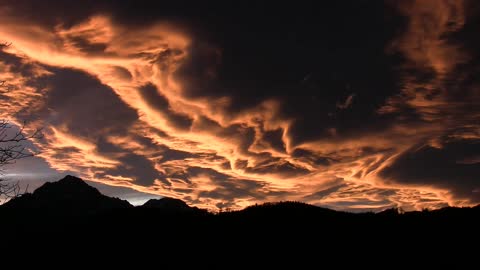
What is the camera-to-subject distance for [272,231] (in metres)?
22.7

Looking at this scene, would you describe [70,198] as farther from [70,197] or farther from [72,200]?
[72,200]

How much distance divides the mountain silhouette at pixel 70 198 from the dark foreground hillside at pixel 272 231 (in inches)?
3418

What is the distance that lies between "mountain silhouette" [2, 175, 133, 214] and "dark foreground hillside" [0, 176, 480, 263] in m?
86.8

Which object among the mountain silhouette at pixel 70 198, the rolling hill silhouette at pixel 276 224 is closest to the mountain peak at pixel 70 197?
the mountain silhouette at pixel 70 198

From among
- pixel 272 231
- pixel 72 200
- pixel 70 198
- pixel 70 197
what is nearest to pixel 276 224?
pixel 272 231

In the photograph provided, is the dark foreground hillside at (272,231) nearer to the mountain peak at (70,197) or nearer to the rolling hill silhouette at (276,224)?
the rolling hill silhouette at (276,224)

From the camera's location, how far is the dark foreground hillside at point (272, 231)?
2016cm

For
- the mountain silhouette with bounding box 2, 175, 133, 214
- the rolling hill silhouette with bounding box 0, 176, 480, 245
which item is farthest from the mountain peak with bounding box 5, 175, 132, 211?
the rolling hill silhouette with bounding box 0, 176, 480, 245

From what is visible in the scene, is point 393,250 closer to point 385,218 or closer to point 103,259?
point 385,218

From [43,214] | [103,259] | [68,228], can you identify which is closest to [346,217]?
[103,259]

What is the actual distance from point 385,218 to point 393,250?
18.8 feet

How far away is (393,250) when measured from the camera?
19297 mm

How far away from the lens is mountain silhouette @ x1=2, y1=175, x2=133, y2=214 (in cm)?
11375

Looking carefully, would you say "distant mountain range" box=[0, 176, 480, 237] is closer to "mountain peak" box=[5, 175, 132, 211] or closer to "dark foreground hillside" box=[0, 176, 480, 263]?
"dark foreground hillside" box=[0, 176, 480, 263]
